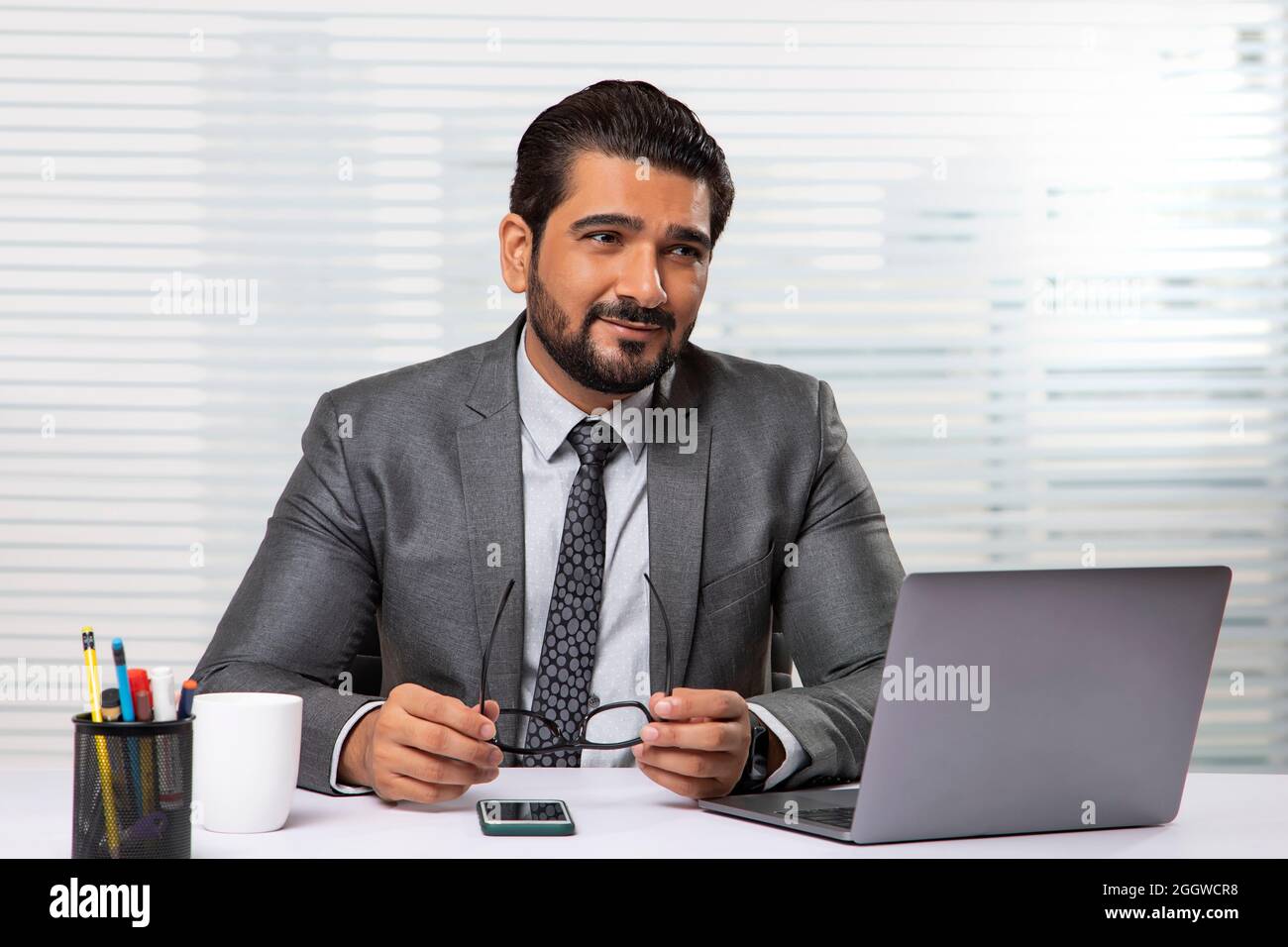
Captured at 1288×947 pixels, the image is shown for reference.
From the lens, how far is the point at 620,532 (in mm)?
1939

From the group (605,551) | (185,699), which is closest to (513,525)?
(605,551)

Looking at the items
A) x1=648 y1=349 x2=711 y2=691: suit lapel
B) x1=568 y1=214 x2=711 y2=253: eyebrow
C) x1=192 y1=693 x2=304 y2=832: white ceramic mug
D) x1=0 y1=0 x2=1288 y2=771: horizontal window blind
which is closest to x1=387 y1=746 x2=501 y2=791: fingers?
x1=192 y1=693 x2=304 y2=832: white ceramic mug

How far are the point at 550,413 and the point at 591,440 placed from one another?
0.08 m

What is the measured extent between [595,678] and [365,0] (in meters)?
2.12

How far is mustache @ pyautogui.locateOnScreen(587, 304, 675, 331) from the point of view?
1.88 metres

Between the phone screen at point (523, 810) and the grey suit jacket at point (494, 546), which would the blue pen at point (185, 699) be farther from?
the grey suit jacket at point (494, 546)

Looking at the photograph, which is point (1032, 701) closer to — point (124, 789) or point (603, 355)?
point (124, 789)

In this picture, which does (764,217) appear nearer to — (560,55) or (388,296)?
(560,55)

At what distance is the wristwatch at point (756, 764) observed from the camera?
1.41 m

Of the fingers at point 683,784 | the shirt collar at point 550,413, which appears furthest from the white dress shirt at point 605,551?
the fingers at point 683,784

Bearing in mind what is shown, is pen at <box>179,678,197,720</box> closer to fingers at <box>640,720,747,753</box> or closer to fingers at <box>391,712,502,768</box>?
fingers at <box>391,712,502,768</box>

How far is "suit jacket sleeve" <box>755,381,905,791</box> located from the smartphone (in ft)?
1.85

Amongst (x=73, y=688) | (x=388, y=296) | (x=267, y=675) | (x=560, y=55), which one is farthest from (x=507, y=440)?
(x=73, y=688)

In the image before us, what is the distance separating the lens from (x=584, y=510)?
6.23ft
